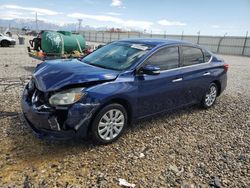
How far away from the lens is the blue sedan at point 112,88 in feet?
11.3

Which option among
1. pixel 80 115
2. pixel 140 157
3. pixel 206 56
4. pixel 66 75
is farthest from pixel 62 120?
pixel 206 56

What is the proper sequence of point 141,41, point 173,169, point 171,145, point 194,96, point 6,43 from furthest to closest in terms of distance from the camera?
1. point 6,43
2. point 194,96
3. point 141,41
4. point 171,145
5. point 173,169

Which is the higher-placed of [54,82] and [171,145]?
[54,82]

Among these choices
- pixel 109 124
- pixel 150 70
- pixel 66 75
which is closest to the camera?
pixel 66 75

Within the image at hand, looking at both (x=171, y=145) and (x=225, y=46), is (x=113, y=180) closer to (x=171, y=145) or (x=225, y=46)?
(x=171, y=145)

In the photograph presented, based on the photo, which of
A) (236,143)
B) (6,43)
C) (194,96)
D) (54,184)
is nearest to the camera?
(54,184)

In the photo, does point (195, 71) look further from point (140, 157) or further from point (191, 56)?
point (140, 157)

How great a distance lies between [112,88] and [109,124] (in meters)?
0.56

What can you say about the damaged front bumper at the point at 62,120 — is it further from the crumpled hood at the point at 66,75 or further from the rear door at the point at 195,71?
the rear door at the point at 195,71

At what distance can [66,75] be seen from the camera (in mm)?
3629

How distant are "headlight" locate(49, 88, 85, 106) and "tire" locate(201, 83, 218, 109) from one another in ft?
10.9

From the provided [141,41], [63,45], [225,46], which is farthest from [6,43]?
[225,46]

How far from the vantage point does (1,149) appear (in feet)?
11.7

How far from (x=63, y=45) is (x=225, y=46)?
26626 mm
